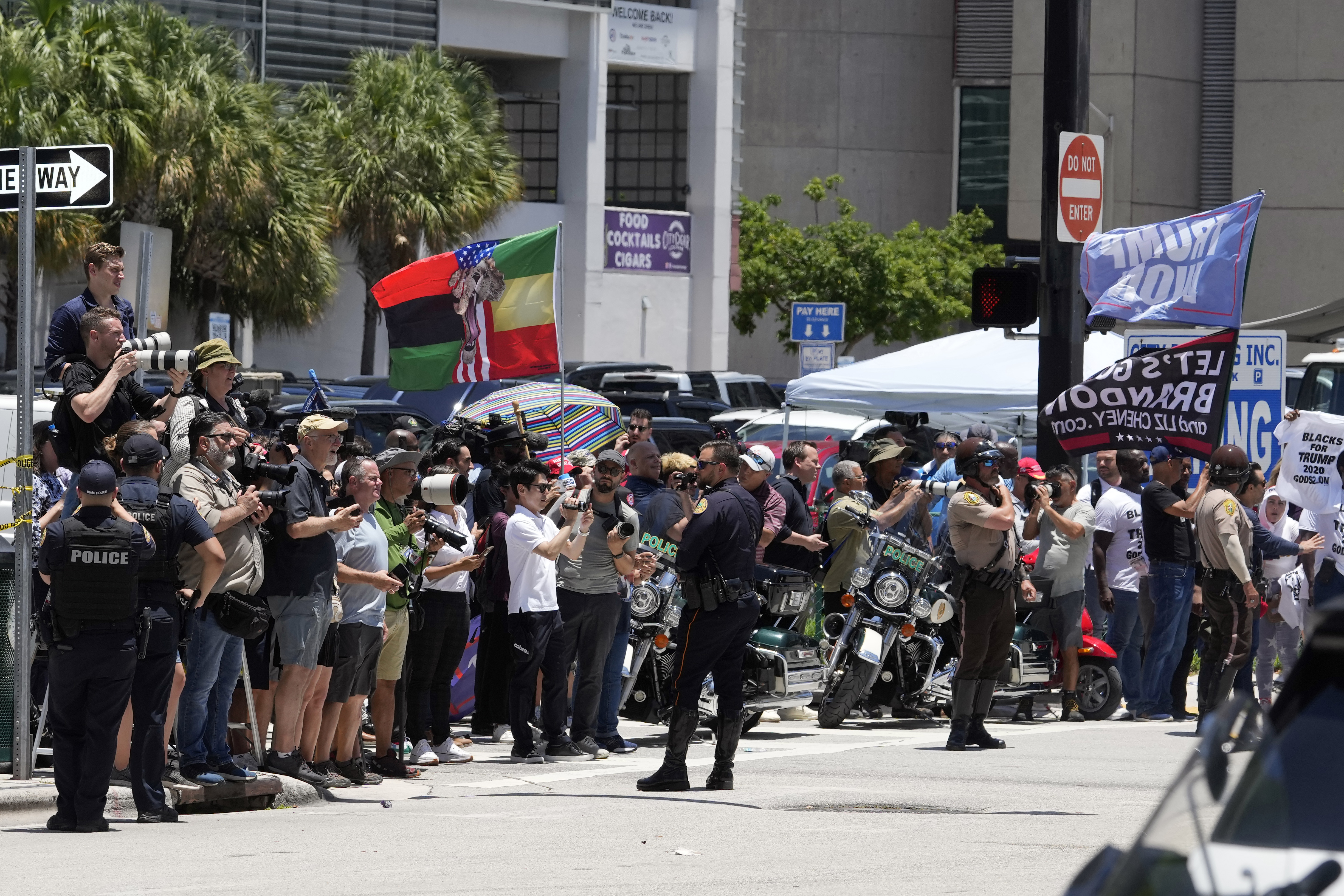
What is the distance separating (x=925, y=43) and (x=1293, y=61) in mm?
15997

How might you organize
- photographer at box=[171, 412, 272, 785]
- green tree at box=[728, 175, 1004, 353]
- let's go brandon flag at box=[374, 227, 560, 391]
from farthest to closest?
green tree at box=[728, 175, 1004, 353] → let's go brandon flag at box=[374, 227, 560, 391] → photographer at box=[171, 412, 272, 785]

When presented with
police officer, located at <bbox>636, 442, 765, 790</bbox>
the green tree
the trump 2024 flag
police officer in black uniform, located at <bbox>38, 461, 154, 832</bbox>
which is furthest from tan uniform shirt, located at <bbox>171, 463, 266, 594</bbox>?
the green tree

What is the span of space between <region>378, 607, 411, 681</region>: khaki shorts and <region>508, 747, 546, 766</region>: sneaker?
1.30m

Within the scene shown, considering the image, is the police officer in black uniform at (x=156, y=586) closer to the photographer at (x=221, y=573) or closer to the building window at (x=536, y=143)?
the photographer at (x=221, y=573)

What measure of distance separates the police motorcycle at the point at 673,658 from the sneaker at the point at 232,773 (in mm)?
3397

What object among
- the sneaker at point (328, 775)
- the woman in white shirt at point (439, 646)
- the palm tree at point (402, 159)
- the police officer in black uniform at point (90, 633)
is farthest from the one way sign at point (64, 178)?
the palm tree at point (402, 159)

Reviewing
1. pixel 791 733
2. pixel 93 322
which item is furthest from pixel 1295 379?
pixel 93 322

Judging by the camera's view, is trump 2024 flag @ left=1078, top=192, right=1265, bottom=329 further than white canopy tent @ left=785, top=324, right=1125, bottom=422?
No

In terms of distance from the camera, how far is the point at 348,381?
29344 millimetres

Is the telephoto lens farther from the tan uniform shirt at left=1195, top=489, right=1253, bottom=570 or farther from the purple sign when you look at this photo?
the purple sign

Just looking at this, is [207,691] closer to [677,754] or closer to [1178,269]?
[677,754]

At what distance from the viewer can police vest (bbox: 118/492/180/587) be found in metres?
8.67

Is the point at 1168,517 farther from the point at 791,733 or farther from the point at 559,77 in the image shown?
the point at 559,77

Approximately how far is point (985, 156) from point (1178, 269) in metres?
48.3
